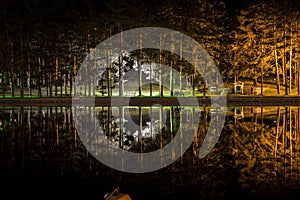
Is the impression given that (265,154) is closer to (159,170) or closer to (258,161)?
(258,161)

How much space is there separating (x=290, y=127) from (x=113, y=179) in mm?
10070

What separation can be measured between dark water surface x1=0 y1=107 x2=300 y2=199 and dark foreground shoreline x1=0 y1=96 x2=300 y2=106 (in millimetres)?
18549

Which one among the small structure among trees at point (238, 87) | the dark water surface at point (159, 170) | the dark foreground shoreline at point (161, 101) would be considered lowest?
the dark water surface at point (159, 170)

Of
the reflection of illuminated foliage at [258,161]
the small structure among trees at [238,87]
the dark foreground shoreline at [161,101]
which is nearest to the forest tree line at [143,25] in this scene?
the small structure among trees at [238,87]

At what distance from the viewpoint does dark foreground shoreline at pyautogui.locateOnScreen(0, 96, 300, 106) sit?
3584cm

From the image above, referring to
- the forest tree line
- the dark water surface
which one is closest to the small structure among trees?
the forest tree line

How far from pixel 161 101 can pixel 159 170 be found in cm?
2660

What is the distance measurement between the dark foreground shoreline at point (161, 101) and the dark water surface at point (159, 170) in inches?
730

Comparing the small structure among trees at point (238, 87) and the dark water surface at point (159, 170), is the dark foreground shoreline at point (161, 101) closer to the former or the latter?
the small structure among trees at point (238, 87)

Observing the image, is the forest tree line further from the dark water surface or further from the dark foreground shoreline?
the dark water surface

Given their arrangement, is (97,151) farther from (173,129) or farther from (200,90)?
(200,90)

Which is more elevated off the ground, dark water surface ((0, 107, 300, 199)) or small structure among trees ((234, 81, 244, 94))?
small structure among trees ((234, 81, 244, 94))

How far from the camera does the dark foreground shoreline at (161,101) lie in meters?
35.8

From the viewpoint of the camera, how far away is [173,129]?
1822cm
